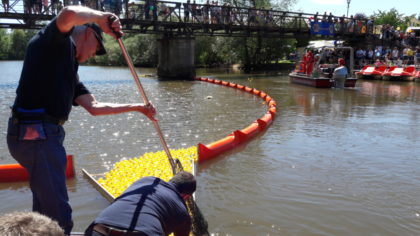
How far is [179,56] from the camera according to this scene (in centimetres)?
2700

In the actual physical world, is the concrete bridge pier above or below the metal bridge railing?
below

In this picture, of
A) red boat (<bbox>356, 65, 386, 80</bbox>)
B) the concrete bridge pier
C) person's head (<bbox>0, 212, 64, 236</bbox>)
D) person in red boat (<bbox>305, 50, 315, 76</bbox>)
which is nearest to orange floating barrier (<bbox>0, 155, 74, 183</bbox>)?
person's head (<bbox>0, 212, 64, 236</bbox>)

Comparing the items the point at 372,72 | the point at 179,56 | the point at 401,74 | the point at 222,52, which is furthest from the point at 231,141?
the point at 222,52

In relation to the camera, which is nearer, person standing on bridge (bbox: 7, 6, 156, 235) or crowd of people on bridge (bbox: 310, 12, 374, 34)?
person standing on bridge (bbox: 7, 6, 156, 235)

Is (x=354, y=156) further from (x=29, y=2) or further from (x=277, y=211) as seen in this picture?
(x=29, y=2)

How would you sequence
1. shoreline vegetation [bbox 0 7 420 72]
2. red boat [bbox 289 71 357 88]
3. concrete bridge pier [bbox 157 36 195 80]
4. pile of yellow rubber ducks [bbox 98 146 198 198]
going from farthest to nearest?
shoreline vegetation [bbox 0 7 420 72]
concrete bridge pier [bbox 157 36 195 80]
red boat [bbox 289 71 357 88]
pile of yellow rubber ducks [bbox 98 146 198 198]

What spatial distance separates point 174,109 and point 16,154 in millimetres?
10212

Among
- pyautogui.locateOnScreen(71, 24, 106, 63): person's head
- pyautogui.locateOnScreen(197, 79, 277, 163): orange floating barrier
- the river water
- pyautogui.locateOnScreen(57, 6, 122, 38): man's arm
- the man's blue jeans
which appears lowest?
the river water

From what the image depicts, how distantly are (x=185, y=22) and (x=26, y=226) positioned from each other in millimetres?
25949

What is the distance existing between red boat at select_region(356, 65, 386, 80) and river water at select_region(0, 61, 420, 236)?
497 inches

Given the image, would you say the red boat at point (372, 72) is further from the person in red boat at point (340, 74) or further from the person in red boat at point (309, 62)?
the person in red boat at point (340, 74)

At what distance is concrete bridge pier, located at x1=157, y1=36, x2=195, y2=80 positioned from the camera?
26844mm

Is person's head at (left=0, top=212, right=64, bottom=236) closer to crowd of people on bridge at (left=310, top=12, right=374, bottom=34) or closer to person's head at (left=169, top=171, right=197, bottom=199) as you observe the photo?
person's head at (left=169, top=171, right=197, bottom=199)

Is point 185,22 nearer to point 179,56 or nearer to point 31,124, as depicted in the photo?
point 179,56
